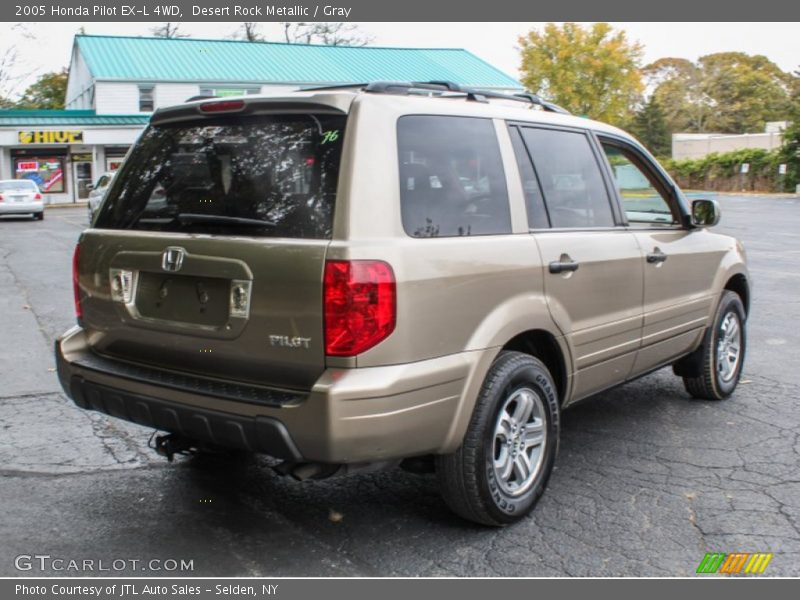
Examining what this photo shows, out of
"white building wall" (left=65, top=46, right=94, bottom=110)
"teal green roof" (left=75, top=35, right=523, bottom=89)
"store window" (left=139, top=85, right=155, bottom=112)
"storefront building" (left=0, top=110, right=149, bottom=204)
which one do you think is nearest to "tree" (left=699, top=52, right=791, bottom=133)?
"teal green roof" (left=75, top=35, right=523, bottom=89)

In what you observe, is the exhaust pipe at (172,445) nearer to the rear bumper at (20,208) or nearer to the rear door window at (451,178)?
the rear door window at (451,178)

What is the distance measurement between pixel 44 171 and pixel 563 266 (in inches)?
1668

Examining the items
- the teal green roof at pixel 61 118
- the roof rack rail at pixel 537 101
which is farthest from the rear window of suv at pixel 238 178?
the teal green roof at pixel 61 118

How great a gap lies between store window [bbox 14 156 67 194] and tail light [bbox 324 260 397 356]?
139 feet

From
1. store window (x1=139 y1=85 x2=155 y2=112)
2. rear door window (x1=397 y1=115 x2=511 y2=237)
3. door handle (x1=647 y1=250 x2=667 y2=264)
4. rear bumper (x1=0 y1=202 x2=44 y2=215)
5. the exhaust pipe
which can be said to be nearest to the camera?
rear door window (x1=397 y1=115 x2=511 y2=237)

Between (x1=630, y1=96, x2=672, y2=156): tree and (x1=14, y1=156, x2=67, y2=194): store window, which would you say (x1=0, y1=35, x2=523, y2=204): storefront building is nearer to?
(x1=14, y1=156, x2=67, y2=194): store window

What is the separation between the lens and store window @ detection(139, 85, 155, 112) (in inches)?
1635

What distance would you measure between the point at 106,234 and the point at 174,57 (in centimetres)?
4186

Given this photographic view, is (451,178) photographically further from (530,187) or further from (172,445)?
(172,445)

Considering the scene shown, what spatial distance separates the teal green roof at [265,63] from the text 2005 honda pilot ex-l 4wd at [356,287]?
38272 mm

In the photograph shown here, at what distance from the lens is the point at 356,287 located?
3158 millimetres

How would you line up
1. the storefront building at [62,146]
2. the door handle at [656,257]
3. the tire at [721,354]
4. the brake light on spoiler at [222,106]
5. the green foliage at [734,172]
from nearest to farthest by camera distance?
the brake light on spoiler at [222,106], the door handle at [656,257], the tire at [721,354], the storefront building at [62,146], the green foliage at [734,172]

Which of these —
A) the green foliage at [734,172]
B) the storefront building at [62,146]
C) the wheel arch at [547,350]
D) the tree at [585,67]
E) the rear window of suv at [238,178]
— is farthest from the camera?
the tree at [585,67]

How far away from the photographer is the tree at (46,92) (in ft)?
217
